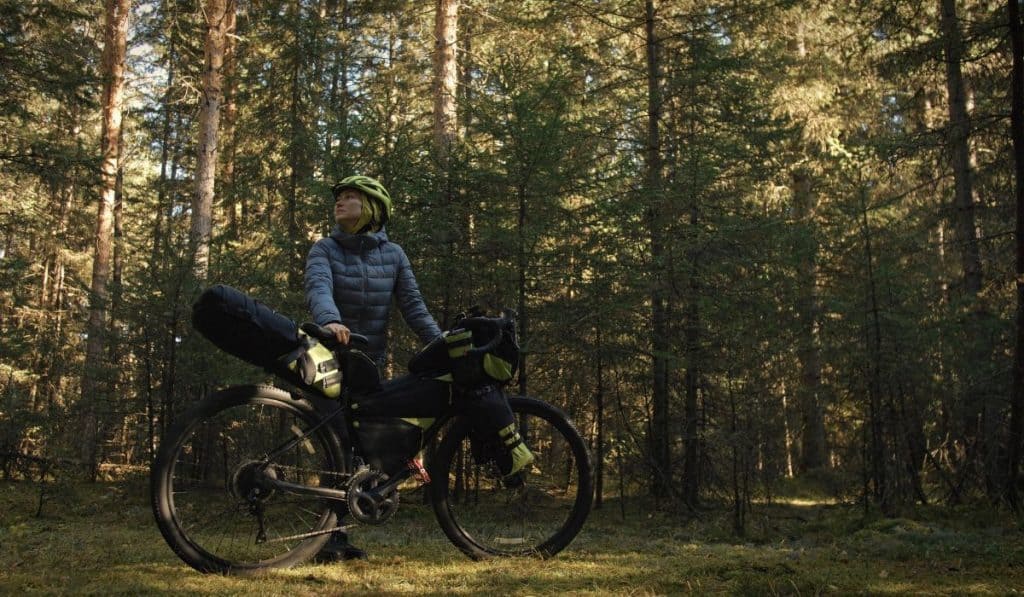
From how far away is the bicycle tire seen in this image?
3.64 metres

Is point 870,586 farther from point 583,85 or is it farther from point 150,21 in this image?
point 150,21

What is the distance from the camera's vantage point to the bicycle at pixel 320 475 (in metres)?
3.74

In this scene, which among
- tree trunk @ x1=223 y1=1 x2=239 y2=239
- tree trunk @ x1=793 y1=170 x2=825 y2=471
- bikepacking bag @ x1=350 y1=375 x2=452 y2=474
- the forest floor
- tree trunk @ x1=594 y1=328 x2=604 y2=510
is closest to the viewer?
the forest floor

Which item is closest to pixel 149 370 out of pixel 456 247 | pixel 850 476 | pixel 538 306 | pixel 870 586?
pixel 456 247

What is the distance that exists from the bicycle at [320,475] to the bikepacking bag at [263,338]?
0.24 ft

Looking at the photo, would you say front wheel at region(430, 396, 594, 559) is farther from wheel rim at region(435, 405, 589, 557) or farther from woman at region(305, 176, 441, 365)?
woman at region(305, 176, 441, 365)

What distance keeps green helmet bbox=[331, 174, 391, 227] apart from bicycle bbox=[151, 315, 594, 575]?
3.48ft

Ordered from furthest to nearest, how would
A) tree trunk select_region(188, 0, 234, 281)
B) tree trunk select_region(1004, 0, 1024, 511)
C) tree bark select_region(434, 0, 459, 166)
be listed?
tree trunk select_region(188, 0, 234, 281) < tree bark select_region(434, 0, 459, 166) < tree trunk select_region(1004, 0, 1024, 511)

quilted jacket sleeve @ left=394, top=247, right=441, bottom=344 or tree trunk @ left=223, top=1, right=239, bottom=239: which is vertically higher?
tree trunk @ left=223, top=1, right=239, bottom=239

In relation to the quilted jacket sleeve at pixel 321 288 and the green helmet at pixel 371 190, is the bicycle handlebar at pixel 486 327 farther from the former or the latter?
the green helmet at pixel 371 190

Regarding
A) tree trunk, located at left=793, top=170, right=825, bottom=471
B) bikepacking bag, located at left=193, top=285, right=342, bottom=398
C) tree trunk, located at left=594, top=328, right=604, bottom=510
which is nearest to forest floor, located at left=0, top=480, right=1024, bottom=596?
bikepacking bag, located at left=193, top=285, right=342, bottom=398

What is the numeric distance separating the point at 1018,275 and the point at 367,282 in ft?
20.8

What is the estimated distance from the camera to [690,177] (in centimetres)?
984

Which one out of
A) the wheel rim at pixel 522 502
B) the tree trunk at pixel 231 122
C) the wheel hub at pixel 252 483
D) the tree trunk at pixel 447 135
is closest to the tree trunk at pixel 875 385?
the tree trunk at pixel 447 135
